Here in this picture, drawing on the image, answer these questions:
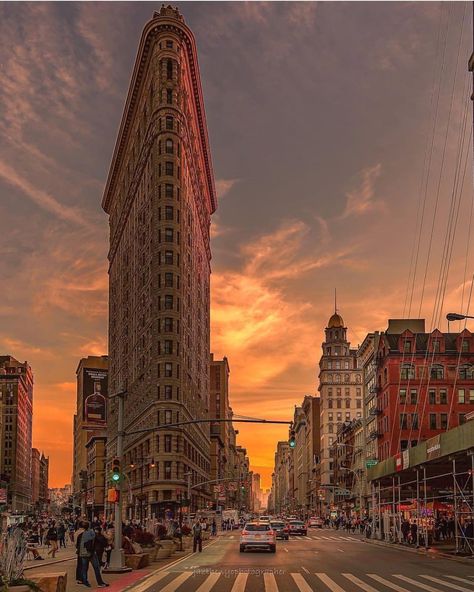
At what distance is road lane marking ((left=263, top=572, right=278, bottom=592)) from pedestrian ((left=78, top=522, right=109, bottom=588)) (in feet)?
17.7

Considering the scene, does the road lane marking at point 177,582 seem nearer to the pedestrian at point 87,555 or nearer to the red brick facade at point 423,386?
the pedestrian at point 87,555

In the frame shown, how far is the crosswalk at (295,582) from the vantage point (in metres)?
25.0

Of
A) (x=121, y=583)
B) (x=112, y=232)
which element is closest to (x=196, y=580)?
(x=121, y=583)

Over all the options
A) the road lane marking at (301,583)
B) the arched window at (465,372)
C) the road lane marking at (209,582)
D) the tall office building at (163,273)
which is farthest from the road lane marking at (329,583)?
the arched window at (465,372)

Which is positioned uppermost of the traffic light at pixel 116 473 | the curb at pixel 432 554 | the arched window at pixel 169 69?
the arched window at pixel 169 69

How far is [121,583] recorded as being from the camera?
27000 mm

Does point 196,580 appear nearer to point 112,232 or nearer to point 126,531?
→ point 126,531

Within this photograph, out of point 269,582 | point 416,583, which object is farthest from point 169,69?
point 416,583

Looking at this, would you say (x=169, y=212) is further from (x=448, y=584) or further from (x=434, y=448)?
(x=448, y=584)

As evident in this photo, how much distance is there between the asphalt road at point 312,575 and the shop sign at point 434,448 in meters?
5.45

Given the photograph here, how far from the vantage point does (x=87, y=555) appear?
2625cm

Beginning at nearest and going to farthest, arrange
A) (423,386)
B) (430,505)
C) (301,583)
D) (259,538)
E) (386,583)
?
1. (301,583)
2. (386,583)
3. (259,538)
4. (430,505)
5. (423,386)

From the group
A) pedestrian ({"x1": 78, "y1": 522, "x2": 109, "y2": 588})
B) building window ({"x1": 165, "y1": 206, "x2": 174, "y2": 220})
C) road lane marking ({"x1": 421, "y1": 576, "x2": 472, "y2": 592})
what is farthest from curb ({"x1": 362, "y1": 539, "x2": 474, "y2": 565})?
building window ({"x1": 165, "y1": 206, "x2": 174, "y2": 220})

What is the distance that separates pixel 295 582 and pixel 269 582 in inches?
35.6
